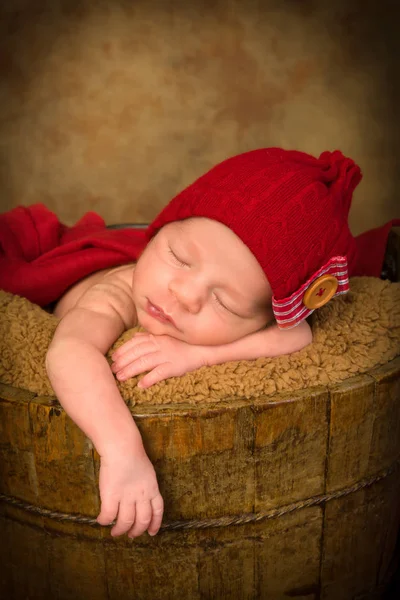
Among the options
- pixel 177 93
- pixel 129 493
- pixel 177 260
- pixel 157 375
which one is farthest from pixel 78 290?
pixel 177 93

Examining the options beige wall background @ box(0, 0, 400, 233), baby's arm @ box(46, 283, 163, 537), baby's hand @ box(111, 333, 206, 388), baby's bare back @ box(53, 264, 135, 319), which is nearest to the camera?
baby's arm @ box(46, 283, 163, 537)

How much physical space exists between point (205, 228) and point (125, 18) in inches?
45.9

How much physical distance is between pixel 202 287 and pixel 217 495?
0.34m

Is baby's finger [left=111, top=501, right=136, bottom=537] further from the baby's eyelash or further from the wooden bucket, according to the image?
the baby's eyelash

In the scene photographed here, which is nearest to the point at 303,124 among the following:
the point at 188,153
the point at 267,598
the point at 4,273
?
the point at 188,153

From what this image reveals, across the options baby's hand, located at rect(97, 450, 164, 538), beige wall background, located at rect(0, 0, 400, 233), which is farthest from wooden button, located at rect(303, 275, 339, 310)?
beige wall background, located at rect(0, 0, 400, 233)

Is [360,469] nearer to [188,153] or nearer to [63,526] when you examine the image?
[63,526]

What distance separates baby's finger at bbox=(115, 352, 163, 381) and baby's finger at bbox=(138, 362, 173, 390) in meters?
0.01

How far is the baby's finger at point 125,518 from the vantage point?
102cm

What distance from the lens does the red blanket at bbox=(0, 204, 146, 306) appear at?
156 centimetres

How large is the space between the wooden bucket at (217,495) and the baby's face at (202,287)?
0.63ft

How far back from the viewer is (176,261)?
Result: 3.99 feet

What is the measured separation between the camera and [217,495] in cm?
109

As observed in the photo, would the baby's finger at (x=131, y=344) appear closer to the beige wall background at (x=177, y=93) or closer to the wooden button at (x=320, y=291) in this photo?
the wooden button at (x=320, y=291)
